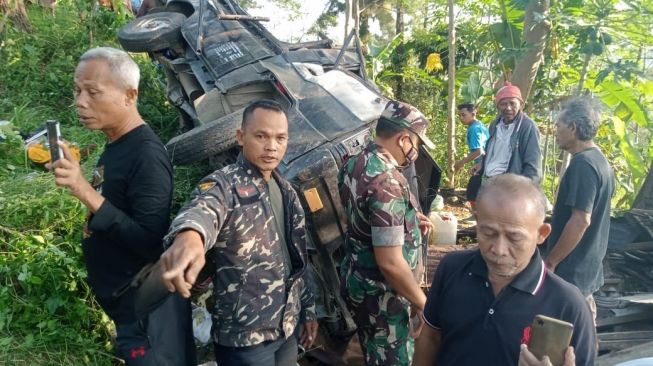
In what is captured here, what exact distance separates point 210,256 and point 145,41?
172 inches

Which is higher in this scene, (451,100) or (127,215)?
(127,215)

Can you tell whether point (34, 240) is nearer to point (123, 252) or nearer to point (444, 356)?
point (123, 252)

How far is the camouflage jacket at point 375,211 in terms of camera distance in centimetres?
259

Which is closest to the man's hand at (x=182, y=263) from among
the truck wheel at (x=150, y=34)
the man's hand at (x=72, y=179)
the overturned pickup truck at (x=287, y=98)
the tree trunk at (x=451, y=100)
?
the man's hand at (x=72, y=179)

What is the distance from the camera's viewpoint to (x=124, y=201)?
223 centimetres

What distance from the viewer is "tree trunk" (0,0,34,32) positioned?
7.01 meters

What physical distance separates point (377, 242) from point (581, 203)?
150 centimetres

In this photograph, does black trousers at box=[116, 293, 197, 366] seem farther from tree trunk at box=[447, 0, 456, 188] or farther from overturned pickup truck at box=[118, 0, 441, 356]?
tree trunk at box=[447, 0, 456, 188]

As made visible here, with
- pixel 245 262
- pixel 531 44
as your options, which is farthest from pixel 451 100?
pixel 245 262

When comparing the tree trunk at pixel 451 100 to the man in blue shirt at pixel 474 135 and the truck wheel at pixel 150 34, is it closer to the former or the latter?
the man in blue shirt at pixel 474 135

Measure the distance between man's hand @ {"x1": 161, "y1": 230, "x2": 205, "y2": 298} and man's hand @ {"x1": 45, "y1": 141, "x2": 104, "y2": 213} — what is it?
1.50ft

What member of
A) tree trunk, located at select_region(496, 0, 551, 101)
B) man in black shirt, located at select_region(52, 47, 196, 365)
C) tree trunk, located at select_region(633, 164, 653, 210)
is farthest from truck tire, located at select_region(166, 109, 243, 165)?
tree trunk, located at select_region(496, 0, 551, 101)

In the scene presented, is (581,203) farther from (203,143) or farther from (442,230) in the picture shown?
(203,143)

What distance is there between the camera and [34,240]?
3.31 metres
